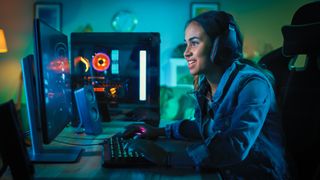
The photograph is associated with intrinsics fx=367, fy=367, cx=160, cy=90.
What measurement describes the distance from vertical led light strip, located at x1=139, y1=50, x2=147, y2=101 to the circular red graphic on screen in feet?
0.52

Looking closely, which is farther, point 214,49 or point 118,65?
point 118,65

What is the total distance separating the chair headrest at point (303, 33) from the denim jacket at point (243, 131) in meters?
0.22

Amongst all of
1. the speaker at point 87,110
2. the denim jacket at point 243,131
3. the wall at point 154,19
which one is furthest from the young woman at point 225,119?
the wall at point 154,19

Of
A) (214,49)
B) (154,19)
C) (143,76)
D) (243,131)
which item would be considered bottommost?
(243,131)

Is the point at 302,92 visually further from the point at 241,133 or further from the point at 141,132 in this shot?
the point at 141,132

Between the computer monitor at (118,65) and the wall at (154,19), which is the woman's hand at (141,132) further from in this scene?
the wall at (154,19)

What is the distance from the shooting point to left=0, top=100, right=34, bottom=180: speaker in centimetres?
81

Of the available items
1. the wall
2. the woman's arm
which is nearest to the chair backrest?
the woman's arm

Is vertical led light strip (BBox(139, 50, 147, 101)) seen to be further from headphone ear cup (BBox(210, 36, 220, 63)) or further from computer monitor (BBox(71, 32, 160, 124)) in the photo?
headphone ear cup (BBox(210, 36, 220, 63))

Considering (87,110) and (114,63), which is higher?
(114,63)

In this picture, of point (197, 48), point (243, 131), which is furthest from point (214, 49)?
point (243, 131)

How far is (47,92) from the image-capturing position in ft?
3.36

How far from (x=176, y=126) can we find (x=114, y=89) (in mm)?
439

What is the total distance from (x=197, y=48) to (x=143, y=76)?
0.49 metres
